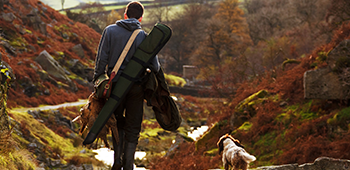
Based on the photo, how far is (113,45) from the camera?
13.5ft

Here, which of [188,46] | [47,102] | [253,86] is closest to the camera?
[253,86]

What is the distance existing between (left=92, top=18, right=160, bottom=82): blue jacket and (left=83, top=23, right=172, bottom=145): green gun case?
0.08 metres

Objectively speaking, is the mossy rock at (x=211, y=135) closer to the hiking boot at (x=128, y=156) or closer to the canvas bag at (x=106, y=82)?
the hiking boot at (x=128, y=156)

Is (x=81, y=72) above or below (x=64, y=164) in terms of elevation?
above

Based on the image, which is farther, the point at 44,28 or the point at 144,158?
the point at 44,28

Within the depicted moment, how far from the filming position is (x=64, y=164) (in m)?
11.2

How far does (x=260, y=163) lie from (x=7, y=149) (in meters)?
5.40

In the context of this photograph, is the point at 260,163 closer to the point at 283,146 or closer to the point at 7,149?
the point at 283,146

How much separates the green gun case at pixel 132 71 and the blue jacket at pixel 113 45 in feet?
0.26

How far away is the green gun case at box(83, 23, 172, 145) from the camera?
3934mm

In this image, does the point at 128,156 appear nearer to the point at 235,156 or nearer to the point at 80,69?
the point at 235,156

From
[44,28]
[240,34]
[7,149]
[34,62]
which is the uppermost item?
[240,34]

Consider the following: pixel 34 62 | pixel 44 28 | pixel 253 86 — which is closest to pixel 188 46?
pixel 44 28

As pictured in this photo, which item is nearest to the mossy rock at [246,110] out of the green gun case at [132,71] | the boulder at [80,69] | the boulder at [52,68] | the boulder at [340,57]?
the boulder at [340,57]
